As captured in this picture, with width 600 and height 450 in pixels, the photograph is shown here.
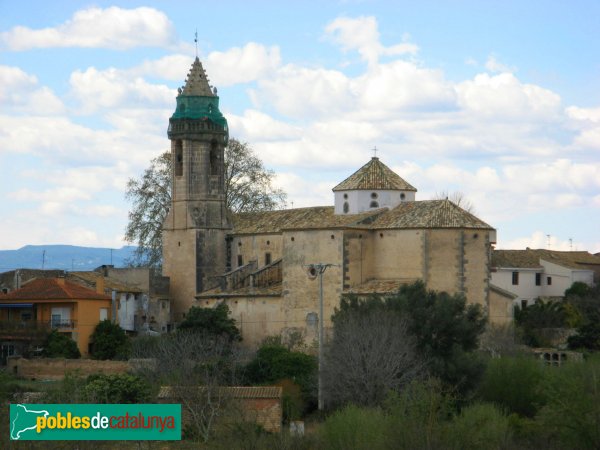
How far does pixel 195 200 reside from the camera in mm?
64188

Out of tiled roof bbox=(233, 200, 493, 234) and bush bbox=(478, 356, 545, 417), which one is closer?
bush bbox=(478, 356, 545, 417)

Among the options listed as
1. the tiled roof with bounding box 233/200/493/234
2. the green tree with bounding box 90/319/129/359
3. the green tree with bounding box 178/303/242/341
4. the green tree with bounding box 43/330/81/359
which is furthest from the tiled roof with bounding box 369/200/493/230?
the green tree with bounding box 43/330/81/359

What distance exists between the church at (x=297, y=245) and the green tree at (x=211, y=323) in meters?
1.34

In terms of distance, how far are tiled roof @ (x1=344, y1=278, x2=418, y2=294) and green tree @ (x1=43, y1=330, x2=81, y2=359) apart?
10546mm

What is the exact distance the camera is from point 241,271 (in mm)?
62031

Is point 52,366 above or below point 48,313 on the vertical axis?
below

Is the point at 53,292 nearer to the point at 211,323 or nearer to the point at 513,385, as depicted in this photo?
the point at 211,323

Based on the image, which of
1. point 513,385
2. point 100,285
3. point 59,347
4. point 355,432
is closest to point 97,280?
point 100,285

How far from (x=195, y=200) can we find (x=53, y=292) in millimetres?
8433

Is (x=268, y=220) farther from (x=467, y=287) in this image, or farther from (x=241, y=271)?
(x=467, y=287)

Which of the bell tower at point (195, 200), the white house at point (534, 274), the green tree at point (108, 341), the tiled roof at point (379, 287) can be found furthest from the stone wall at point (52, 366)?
the white house at point (534, 274)

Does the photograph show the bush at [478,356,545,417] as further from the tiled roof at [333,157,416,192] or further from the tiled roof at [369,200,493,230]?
the tiled roof at [333,157,416,192]

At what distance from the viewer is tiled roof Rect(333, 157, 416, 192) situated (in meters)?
59.1

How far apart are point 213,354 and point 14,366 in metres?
7.12
